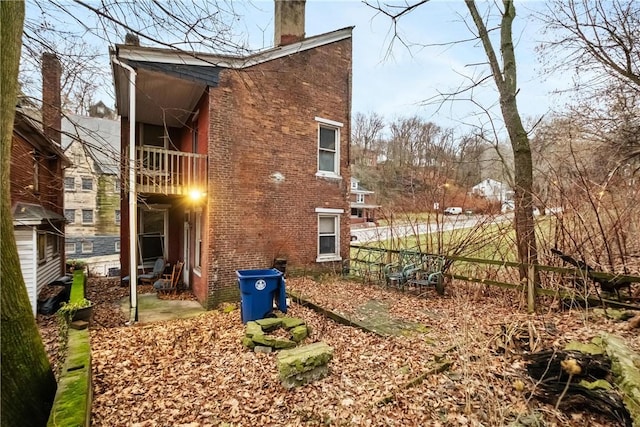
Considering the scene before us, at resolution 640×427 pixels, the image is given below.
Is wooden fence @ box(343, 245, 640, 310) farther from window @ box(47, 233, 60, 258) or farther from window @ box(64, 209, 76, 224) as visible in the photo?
window @ box(64, 209, 76, 224)

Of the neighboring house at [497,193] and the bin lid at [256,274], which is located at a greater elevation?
the neighboring house at [497,193]

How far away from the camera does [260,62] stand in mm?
8938

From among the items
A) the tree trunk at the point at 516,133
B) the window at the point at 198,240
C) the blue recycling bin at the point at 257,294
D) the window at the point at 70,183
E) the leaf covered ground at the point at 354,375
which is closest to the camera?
the leaf covered ground at the point at 354,375

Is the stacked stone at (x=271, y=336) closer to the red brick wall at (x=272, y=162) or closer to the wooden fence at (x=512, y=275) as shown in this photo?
the red brick wall at (x=272, y=162)

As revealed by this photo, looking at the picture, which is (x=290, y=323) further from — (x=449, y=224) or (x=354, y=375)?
(x=449, y=224)

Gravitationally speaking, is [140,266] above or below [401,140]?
below

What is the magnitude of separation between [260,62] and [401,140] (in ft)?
97.5

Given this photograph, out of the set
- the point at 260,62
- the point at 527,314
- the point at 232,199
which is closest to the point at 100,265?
the point at 232,199

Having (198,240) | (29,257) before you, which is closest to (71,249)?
(29,257)

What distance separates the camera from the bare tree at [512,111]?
22.1 feet

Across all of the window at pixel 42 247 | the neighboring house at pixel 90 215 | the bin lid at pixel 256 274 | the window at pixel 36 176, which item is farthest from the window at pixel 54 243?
the neighboring house at pixel 90 215

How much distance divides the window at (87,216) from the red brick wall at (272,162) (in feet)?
79.3

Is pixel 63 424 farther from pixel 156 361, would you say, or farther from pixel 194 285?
pixel 194 285

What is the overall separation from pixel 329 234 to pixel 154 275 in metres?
6.54
